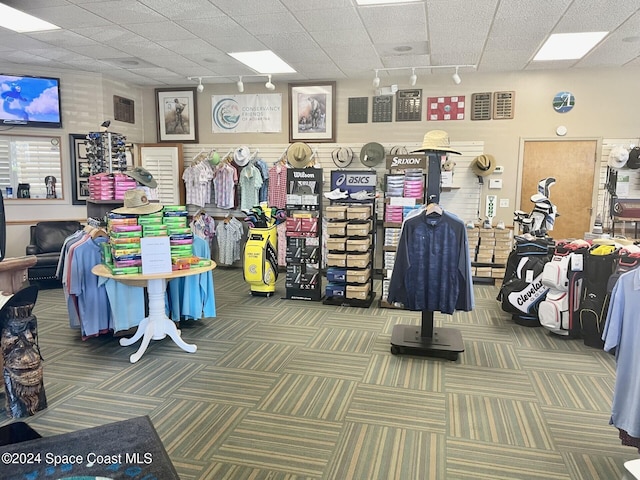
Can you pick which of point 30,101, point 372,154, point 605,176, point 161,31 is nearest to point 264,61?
point 161,31

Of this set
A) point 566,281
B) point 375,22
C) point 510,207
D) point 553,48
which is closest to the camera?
point 566,281

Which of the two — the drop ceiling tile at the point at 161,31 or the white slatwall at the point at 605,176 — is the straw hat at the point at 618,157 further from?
the drop ceiling tile at the point at 161,31

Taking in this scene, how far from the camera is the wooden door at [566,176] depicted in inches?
273

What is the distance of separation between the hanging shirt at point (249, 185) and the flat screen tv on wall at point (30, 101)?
119 inches

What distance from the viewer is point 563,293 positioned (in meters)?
4.52

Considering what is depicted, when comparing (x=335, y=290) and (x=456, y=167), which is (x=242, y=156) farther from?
(x=456, y=167)

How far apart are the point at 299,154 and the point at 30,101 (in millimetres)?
4243

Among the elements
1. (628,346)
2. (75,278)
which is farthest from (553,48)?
(75,278)

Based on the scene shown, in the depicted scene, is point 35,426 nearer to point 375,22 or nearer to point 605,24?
point 375,22

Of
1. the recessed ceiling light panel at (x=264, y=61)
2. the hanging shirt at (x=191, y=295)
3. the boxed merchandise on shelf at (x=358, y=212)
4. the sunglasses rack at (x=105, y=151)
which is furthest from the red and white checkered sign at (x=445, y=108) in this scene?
the sunglasses rack at (x=105, y=151)

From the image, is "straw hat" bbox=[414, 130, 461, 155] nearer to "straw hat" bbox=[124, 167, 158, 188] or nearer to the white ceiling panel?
the white ceiling panel

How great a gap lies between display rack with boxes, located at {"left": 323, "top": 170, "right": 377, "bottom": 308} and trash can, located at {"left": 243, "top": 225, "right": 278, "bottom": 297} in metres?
0.88

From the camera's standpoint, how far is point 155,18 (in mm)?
4691

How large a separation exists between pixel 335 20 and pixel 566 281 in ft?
11.8
